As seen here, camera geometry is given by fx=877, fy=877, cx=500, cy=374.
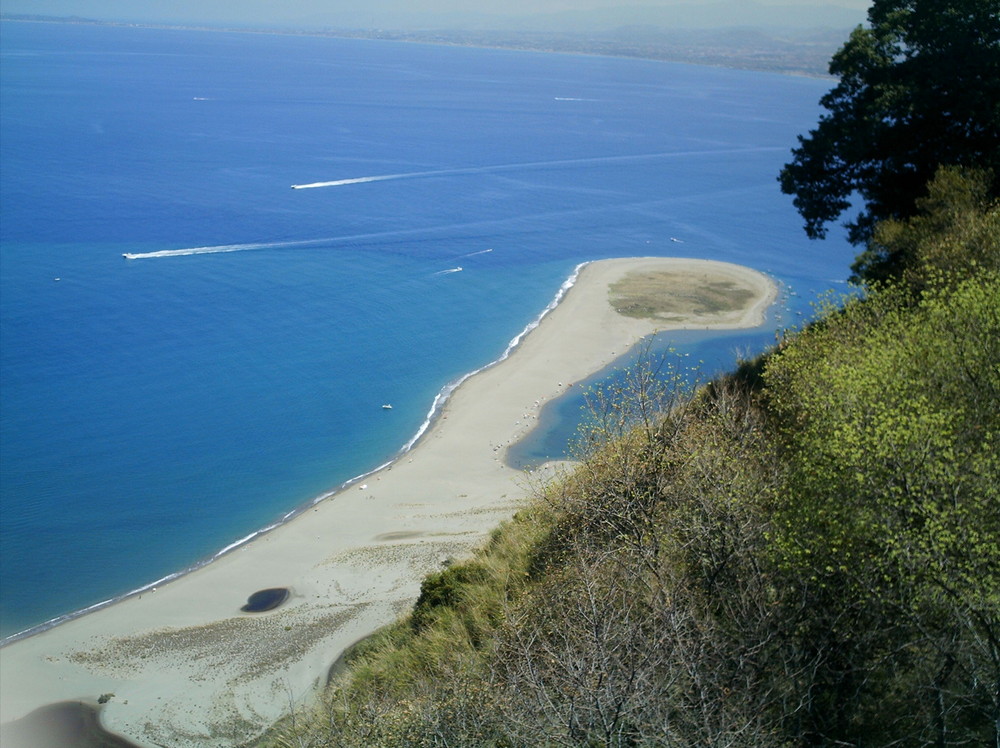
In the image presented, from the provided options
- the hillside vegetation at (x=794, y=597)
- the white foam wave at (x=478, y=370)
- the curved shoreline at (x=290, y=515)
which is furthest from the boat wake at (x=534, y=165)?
the hillside vegetation at (x=794, y=597)

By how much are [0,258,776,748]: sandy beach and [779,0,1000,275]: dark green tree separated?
464 inches

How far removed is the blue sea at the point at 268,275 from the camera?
28.0m

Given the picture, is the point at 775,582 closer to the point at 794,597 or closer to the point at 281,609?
the point at 794,597

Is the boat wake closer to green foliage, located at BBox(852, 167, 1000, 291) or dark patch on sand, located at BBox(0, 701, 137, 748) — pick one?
dark patch on sand, located at BBox(0, 701, 137, 748)

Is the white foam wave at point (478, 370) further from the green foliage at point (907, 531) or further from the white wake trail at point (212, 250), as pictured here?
the green foliage at point (907, 531)

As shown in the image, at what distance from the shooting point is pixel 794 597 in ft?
33.1

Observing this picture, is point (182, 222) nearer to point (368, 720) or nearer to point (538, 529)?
point (538, 529)

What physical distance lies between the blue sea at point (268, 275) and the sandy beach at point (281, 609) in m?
1.38

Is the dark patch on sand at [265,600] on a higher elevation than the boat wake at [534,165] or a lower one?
lower

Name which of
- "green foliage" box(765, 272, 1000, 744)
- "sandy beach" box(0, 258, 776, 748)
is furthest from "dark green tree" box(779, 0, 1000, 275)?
"sandy beach" box(0, 258, 776, 748)

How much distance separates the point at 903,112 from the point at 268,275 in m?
36.5

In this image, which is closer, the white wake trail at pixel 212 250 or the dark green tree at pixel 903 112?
the dark green tree at pixel 903 112

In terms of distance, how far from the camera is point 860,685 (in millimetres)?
9297

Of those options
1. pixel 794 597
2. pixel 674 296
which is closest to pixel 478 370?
pixel 674 296
